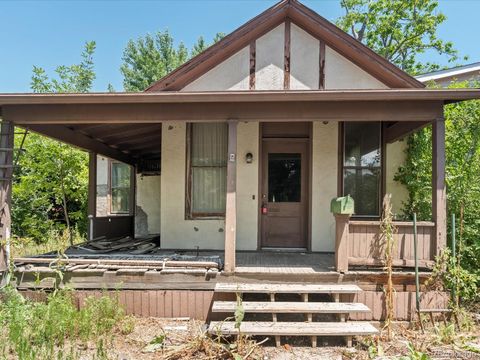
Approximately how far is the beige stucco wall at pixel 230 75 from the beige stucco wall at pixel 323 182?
1.77 meters

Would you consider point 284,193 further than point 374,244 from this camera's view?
Yes

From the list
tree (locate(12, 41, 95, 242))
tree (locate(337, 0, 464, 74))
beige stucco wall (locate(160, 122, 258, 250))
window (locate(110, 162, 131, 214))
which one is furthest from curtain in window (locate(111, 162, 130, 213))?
tree (locate(337, 0, 464, 74))

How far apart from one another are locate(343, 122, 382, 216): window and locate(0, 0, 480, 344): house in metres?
0.02

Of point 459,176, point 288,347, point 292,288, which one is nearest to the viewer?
point 288,347

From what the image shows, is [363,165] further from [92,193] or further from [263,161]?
[92,193]

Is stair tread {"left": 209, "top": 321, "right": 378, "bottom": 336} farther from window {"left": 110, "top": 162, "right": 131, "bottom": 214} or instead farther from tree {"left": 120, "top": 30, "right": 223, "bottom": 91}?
tree {"left": 120, "top": 30, "right": 223, "bottom": 91}

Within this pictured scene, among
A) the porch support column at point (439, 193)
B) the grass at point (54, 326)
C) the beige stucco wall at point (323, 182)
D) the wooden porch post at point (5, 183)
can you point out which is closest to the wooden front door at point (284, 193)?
the beige stucco wall at point (323, 182)

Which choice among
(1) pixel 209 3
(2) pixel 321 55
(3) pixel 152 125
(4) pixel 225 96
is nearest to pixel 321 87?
(2) pixel 321 55

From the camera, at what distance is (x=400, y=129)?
555 centimetres

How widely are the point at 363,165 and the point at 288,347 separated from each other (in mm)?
3892

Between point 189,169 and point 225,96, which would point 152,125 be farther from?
point 225,96

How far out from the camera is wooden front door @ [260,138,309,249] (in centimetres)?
609

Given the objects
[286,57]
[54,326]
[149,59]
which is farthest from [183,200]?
[149,59]

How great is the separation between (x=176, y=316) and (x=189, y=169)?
2813 mm
